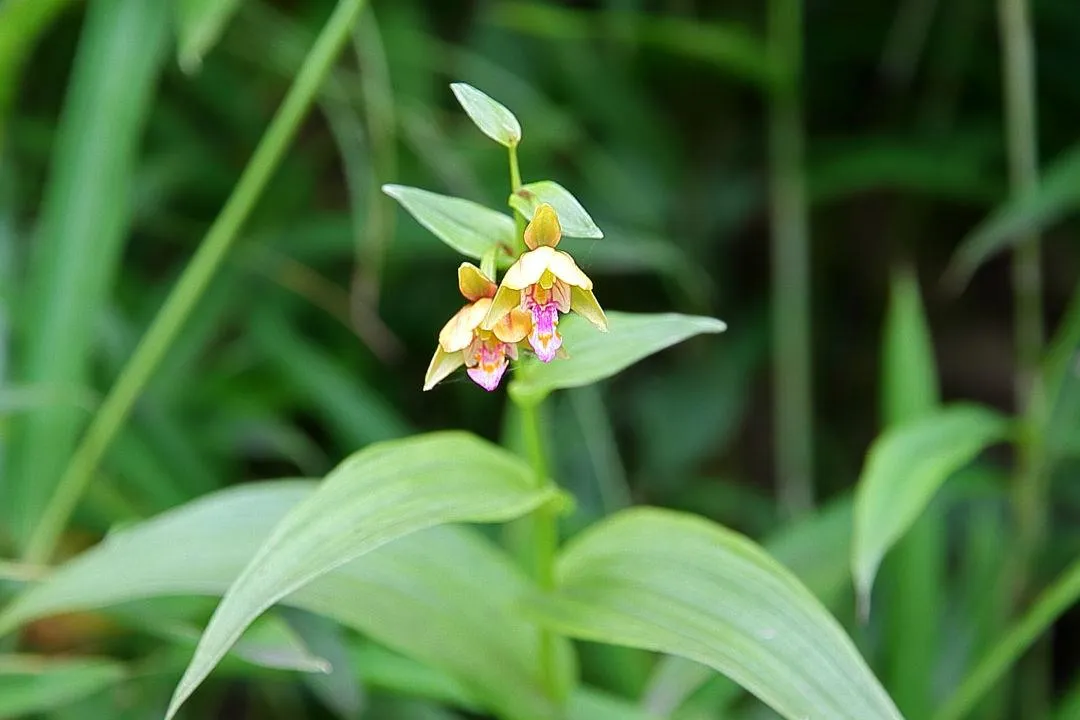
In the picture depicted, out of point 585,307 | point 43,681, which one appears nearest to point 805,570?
point 585,307

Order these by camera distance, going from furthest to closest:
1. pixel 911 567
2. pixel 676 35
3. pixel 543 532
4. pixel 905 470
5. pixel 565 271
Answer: pixel 676 35 < pixel 911 567 < pixel 905 470 < pixel 543 532 < pixel 565 271

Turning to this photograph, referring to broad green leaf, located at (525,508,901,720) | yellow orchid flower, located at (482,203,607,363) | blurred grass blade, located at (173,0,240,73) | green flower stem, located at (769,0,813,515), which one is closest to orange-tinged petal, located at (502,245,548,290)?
yellow orchid flower, located at (482,203,607,363)

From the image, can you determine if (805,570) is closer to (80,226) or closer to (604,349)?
(604,349)

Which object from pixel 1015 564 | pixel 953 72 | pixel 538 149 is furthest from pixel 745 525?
pixel 953 72

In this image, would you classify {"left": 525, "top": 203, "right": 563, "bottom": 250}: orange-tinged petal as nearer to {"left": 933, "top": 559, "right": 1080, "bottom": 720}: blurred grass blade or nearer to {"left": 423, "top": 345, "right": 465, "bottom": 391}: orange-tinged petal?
{"left": 423, "top": 345, "right": 465, "bottom": 391}: orange-tinged petal

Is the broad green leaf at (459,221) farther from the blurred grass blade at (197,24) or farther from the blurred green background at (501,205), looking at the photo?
the blurred green background at (501,205)

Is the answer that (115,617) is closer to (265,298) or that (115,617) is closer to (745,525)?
(265,298)
